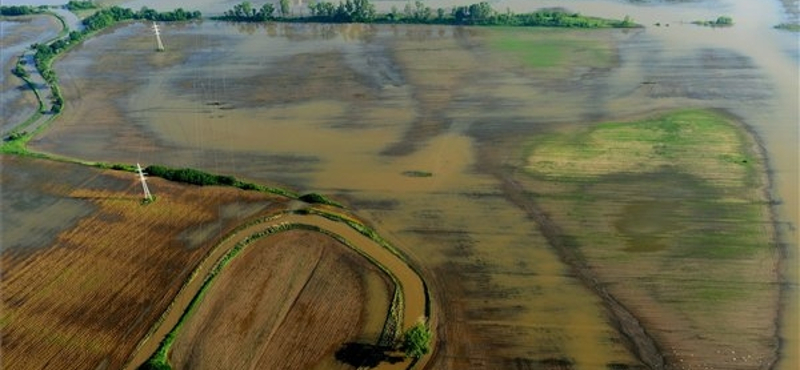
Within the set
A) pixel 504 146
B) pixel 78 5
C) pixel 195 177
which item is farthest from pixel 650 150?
pixel 78 5

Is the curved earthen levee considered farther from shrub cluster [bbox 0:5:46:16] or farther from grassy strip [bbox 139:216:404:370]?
shrub cluster [bbox 0:5:46:16]

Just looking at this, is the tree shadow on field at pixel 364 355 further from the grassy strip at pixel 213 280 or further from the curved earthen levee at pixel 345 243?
the grassy strip at pixel 213 280

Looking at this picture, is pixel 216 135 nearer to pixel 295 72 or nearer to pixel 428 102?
pixel 295 72

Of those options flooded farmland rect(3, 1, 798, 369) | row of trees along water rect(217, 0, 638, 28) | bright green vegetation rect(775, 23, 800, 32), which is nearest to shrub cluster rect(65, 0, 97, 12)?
flooded farmland rect(3, 1, 798, 369)

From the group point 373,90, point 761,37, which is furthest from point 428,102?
point 761,37

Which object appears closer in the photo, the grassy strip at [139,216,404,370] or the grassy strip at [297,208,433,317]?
the grassy strip at [139,216,404,370]
